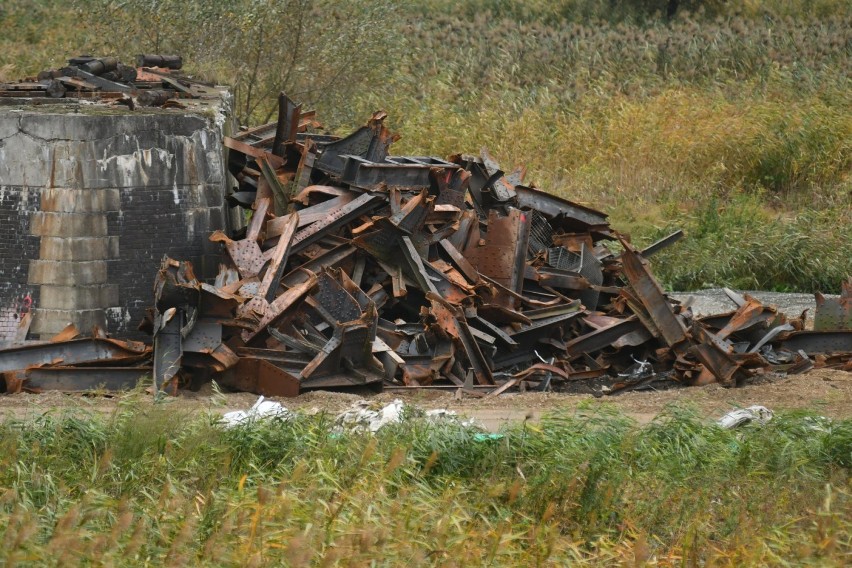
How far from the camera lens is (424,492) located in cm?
637

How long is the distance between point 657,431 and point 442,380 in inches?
108

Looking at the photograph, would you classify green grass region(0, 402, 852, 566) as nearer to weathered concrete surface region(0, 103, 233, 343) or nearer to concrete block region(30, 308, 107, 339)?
concrete block region(30, 308, 107, 339)

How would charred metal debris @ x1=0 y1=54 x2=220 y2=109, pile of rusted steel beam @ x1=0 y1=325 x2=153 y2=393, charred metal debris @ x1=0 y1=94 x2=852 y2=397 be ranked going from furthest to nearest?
charred metal debris @ x1=0 y1=54 x2=220 y2=109 → charred metal debris @ x1=0 y1=94 x2=852 y2=397 → pile of rusted steel beam @ x1=0 y1=325 x2=153 y2=393

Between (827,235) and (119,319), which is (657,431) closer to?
(119,319)

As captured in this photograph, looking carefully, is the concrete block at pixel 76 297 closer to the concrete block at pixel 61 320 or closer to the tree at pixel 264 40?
the concrete block at pixel 61 320

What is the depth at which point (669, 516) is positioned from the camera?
6465 mm

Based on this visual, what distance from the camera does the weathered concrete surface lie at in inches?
385

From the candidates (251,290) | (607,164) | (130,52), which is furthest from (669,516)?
(130,52)

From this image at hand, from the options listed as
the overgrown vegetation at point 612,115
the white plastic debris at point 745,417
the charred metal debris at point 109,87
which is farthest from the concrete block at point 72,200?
the overgrown vegetation at point 612,115

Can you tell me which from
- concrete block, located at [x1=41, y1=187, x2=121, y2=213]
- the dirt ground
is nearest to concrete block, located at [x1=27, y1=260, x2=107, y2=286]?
concrete block, located at [x1=41, y1=187, x2=121, y2=213]

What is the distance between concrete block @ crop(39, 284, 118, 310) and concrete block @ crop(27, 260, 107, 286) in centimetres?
5

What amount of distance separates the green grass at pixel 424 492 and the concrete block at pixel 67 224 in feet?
8.96

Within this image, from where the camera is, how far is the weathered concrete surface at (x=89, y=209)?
32.1 feet

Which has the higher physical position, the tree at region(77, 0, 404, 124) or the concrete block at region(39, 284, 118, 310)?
the tree at region(77, 0, 404, 124)
